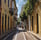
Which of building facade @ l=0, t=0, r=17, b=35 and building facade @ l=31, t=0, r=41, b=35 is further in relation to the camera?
building facade @ l=0, t=0, r=17, b=35

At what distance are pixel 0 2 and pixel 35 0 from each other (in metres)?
5.19

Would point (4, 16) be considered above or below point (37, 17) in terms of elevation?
above

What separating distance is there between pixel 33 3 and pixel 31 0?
0.71 metres

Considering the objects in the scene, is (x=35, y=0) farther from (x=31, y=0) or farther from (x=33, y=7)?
(x=33, y=7)

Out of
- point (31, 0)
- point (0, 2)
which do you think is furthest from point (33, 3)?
point (0, 2)

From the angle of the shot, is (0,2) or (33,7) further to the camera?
(33,7)

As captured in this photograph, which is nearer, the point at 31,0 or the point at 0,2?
the point at 0,2

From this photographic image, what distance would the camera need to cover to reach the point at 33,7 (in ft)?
57.6

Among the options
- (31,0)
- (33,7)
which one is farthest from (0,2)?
(33,7)

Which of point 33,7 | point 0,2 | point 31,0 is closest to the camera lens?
point 0,2

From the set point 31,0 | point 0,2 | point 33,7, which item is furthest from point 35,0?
point 0,2

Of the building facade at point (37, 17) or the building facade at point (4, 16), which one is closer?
the building facade at point (37, 17)

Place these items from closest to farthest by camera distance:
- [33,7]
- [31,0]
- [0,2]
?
[0,2], [31,0], [33,7]

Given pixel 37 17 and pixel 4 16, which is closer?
pixel 37 17
